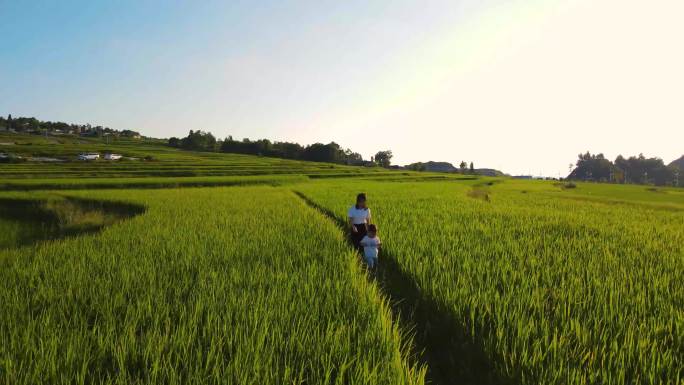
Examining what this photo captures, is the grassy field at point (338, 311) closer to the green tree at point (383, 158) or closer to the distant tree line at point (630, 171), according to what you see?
the green tree at point (383, 158)

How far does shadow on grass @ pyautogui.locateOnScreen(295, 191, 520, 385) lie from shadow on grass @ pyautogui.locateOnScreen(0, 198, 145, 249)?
12094mm

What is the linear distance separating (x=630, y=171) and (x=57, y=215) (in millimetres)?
174895

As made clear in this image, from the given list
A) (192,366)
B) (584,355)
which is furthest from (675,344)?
(192,366)

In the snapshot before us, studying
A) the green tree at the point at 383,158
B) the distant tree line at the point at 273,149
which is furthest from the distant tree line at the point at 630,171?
the distant tree line at the point at 273,149

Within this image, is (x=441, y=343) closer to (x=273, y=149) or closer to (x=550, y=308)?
(x=550, y=308)

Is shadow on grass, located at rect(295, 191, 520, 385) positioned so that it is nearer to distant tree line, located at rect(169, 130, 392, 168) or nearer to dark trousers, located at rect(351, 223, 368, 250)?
dark trousers, located at rect(351, 223, 368, 250)

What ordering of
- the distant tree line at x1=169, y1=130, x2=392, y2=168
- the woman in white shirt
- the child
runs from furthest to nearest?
the distant tree line at x1=169, y1=130, x2=392, y2=168 < the woman in white shirt < the child

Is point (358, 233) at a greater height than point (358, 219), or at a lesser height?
lesser

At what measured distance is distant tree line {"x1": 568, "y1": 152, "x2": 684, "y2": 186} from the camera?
121544 millimetres

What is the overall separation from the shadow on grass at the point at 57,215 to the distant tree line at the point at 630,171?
463 feet

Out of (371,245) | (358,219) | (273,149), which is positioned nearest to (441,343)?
(371,245)

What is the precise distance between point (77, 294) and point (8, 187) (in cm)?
2291

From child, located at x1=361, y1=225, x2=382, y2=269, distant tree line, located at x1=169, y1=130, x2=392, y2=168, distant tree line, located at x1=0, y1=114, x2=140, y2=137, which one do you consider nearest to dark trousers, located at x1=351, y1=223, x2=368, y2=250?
child, located at x1=361, y1=225, x2=382, y2=269

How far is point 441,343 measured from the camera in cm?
342
